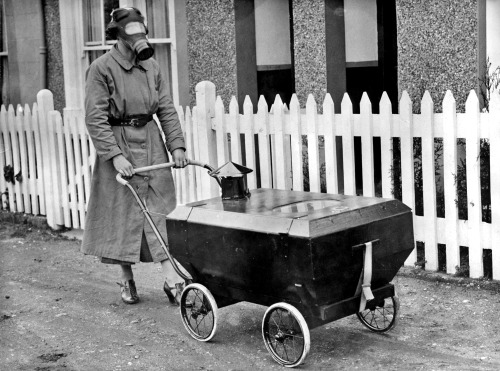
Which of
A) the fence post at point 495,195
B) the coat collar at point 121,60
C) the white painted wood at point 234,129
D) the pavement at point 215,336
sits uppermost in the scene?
the coat collar at point 121,60

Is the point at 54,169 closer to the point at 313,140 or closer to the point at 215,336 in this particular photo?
the point at 313,140

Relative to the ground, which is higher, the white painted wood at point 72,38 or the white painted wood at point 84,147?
the white painted wood at point 72,38

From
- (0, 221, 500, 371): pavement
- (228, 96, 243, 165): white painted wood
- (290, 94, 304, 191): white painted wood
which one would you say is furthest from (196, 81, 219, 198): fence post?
(0, 221, 500, 371): pavement

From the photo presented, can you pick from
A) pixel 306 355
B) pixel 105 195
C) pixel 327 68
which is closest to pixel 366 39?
pixel 327 68

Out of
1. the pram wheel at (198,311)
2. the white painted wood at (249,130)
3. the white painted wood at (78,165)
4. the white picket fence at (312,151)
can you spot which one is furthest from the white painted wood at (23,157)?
the pram wheel at (198,311)

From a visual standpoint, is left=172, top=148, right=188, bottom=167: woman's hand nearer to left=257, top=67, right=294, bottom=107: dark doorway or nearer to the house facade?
the house facade

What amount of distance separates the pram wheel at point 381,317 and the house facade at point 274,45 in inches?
110

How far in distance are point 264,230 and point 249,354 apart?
35.3 inches

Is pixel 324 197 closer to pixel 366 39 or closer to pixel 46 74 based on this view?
pixel 366 39

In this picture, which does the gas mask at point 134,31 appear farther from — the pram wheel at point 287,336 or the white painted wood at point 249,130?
the pram wheel at point 287,336

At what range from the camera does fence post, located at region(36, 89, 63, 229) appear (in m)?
9.86

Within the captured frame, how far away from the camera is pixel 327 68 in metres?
9.23

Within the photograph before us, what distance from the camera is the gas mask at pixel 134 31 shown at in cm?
643

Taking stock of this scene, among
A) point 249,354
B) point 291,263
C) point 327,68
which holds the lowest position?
point 249,354
